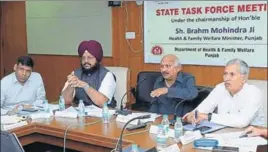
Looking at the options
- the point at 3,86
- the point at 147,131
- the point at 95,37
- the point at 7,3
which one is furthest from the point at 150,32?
the point at 7,3

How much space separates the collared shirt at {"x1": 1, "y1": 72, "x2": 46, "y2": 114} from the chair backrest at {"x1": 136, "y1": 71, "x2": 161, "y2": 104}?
89cm

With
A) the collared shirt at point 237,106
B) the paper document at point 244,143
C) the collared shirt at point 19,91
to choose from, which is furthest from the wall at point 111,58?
the paper document at point 244,143

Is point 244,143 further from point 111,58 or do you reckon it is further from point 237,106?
point 111,58

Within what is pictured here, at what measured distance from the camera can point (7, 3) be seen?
5.25 m

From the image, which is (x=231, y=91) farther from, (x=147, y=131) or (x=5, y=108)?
(x=5, y=108)

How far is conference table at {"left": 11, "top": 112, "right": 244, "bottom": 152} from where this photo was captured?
6.81 feet

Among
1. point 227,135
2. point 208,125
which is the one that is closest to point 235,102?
point 208,125

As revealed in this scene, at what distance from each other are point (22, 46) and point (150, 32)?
2.14 m

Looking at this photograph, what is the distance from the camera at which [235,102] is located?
242 centimetres

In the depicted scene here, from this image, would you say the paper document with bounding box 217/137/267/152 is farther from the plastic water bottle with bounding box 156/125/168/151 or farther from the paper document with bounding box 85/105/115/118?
the paper document with bounding box 85/105/115/118

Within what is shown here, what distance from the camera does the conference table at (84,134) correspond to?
6.81 ft

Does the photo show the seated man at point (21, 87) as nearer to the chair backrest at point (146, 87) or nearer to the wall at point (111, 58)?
the chair backrest at point (146, 87)

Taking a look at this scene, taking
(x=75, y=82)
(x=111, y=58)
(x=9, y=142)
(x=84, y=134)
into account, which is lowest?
(x=84, y=134)

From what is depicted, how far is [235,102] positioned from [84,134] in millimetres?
990
